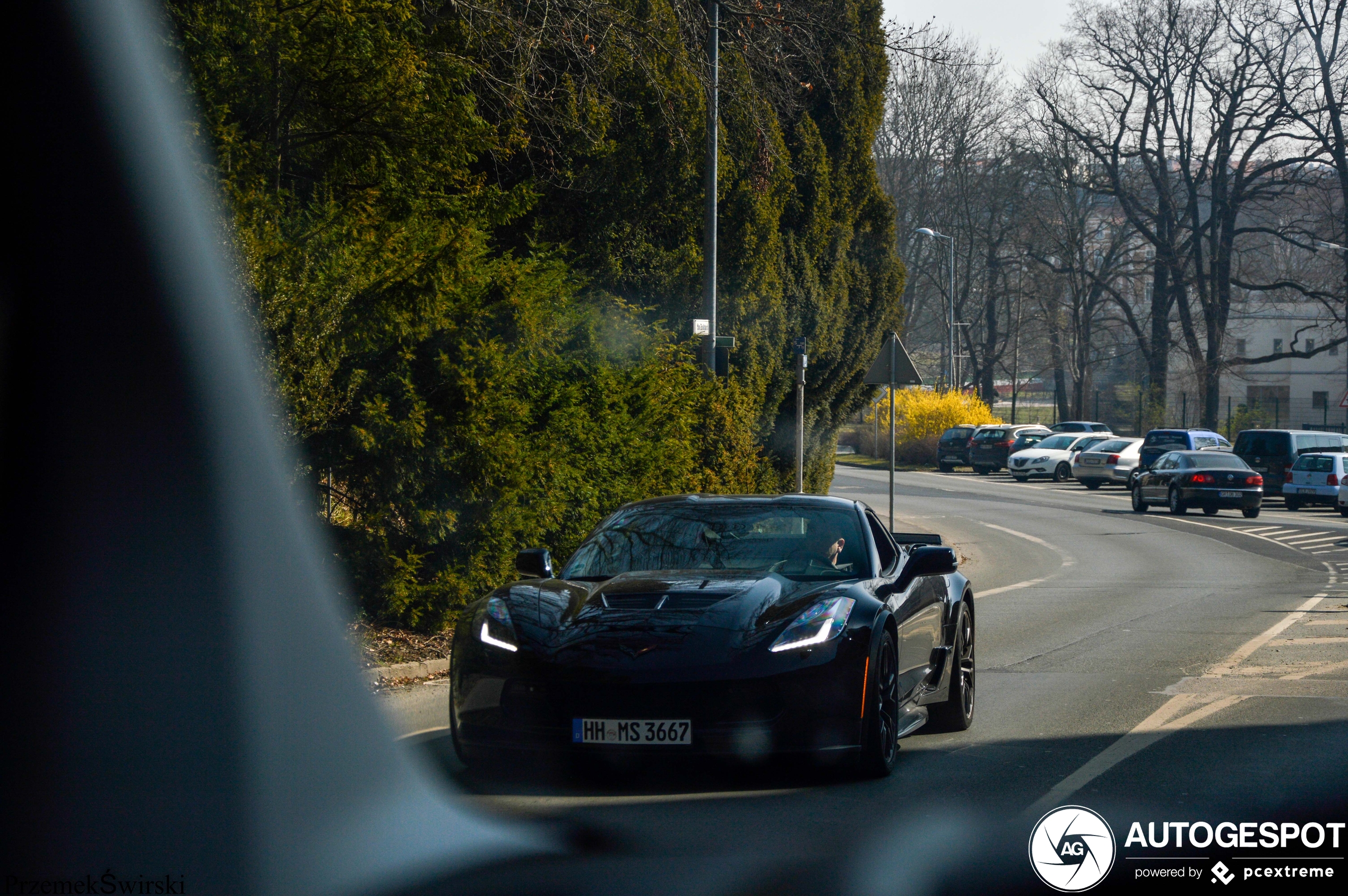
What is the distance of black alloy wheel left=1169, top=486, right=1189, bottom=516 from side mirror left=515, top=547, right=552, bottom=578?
27.8m

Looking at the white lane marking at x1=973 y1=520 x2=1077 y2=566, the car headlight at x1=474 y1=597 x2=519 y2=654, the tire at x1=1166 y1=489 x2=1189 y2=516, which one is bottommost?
the white lane marking at x1=973 y1=520 x2=1077 y2=566

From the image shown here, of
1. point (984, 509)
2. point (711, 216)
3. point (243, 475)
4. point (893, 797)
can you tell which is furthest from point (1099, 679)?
point (984, 509)

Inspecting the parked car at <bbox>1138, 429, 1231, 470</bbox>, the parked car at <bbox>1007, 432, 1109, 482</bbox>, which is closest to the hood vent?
the parked car at <bbox>1138, 429, 1231, 470</bbox>

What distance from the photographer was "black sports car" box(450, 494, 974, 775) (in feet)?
19.2

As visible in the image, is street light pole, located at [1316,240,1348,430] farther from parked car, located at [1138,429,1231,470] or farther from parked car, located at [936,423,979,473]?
parked car, located at [936,423,979,473]

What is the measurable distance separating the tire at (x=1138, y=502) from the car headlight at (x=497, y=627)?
97.0 ft

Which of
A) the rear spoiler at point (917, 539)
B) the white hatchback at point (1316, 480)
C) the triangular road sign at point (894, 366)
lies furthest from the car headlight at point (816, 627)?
the white hatchback at point (1316, 480)

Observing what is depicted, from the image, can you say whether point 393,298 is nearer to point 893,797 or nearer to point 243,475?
point 243,475

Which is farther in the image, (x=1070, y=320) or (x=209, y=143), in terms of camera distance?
(x=1070, y=320)

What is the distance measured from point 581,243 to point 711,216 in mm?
2151

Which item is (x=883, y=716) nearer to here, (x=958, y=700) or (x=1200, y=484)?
(x=958, y=700)

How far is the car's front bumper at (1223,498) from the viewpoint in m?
31.4

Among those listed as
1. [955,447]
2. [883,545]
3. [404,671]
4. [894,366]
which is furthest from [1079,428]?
[883,545]

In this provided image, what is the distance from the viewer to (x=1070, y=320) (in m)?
70.6
